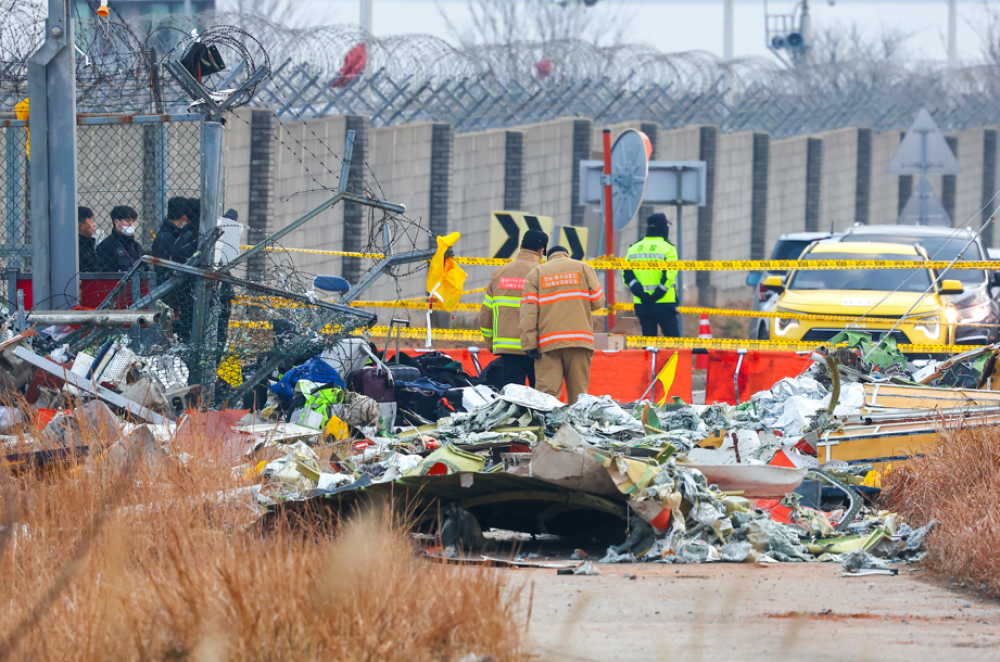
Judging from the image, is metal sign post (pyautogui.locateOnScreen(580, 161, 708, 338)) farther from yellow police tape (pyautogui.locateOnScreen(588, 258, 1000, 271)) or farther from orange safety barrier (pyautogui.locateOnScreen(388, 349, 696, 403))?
orange safety barrier (pyautogui.locateOnScreen(388, 349, 696, 403))

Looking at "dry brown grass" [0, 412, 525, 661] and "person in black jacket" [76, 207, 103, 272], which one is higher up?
"person in black jacket" [76, 207, 103, 272]

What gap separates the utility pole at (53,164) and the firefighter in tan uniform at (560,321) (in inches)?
137

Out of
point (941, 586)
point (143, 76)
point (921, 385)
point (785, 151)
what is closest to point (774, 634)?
point (941, 586)

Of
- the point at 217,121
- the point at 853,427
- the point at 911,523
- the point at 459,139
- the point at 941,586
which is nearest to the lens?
the point at 941,586

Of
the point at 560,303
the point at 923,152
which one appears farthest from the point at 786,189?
the point at 560,303

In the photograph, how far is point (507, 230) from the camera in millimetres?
14695

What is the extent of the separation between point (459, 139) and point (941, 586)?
60.8 feet

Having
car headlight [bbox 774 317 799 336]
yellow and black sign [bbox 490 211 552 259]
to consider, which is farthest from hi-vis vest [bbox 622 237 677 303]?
yellow and black sign [bbox 490 211 552 259]

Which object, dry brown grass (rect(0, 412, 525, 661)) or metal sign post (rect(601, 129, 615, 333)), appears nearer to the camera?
dry brown grass (rect(0, 412, 525, 661))

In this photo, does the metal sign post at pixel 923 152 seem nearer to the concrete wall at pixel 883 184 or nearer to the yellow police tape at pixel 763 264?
the yellow police tape at pixel 763 264

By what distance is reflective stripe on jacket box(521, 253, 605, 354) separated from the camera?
10039mm

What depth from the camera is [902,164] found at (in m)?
21.6

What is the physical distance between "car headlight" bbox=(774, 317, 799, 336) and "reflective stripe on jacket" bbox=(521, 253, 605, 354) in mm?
4306

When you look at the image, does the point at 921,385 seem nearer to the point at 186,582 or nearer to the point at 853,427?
the point at 853,427
